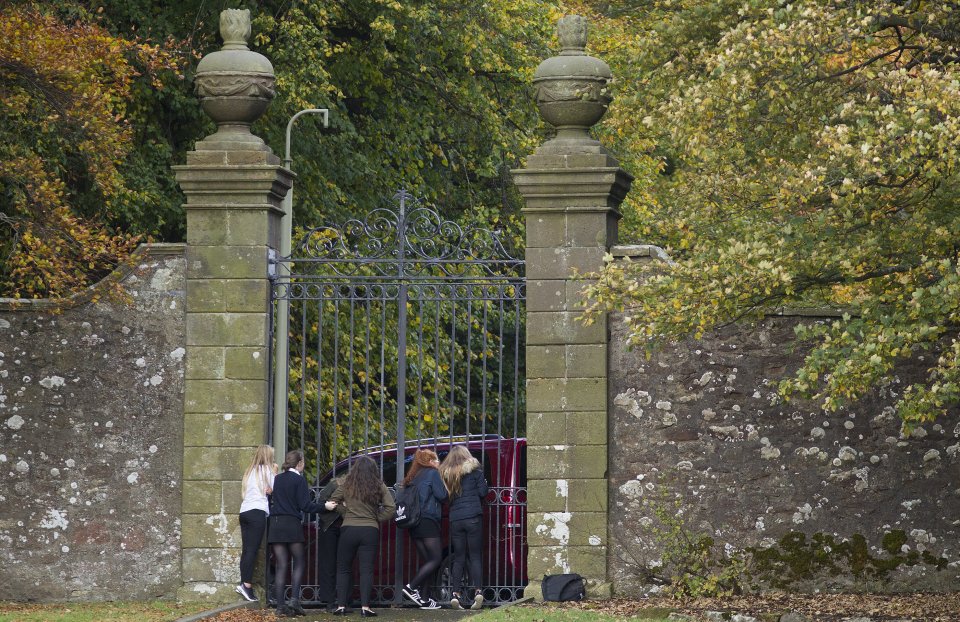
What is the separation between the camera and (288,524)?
10.6 metres

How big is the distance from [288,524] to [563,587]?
2.18 meters

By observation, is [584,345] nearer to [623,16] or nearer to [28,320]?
[28,320]

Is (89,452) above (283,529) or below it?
above

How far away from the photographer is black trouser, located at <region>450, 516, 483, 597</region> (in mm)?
10781

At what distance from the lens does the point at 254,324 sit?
36.0 feet

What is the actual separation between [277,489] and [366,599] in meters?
1.09

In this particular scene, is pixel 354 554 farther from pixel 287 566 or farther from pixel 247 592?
pixel 247 592

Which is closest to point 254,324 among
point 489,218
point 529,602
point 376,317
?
point 529,602

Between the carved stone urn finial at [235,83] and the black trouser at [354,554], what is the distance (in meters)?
3.22

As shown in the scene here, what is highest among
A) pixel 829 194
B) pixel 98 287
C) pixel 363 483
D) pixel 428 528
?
pixel 829 194

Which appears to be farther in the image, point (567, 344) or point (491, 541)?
point (491, 541)

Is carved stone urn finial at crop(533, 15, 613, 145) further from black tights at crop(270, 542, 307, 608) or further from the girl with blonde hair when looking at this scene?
black tights at crop(270, 542, 307, 608)

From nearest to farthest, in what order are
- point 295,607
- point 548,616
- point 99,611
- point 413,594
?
1. point 548,616
2. point 99,611
3. point 295,607
4. point 413,594

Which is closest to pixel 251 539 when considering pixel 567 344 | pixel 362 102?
pixel 567 344
